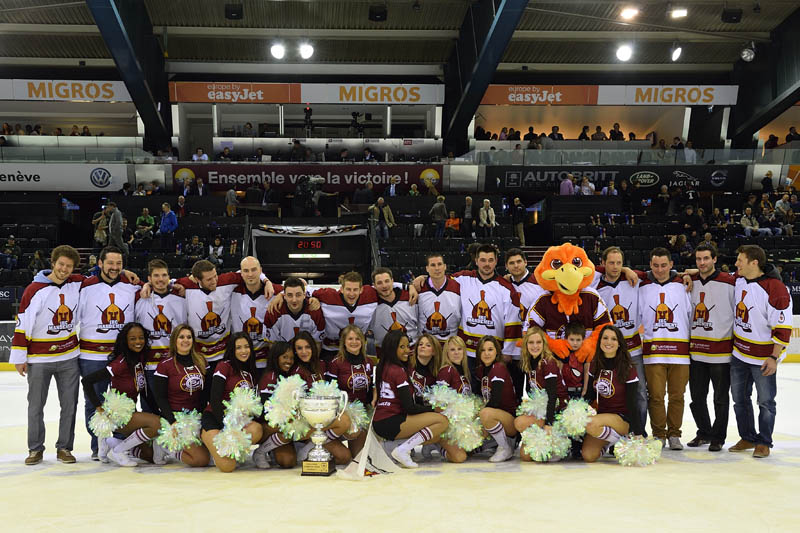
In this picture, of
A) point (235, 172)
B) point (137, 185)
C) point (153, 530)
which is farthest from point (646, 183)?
point (153, 530)

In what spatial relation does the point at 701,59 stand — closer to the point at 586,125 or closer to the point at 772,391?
the point at 586,125

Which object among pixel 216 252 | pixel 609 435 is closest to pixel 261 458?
pixel 609 435

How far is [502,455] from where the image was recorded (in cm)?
486

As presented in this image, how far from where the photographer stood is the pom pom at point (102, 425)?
472 centimetres

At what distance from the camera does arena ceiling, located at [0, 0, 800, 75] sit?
1841cm

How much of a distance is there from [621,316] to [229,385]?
127 inches

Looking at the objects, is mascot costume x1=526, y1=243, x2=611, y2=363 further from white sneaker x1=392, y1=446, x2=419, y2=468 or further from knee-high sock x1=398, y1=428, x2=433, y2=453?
white sneaker x1=392, y1=446, x2=419, y2=468

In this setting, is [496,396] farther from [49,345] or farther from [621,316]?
[49,345]

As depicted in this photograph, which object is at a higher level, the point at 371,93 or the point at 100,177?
the point at 371,93

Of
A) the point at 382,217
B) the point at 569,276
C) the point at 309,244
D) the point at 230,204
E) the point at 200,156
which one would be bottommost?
the point at 569,276

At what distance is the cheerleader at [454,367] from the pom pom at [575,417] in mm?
741

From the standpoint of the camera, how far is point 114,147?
63.8ft

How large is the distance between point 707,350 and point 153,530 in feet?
14.1

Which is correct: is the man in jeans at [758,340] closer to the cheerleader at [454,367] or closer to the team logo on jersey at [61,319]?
the cheerleader at [454,367]
